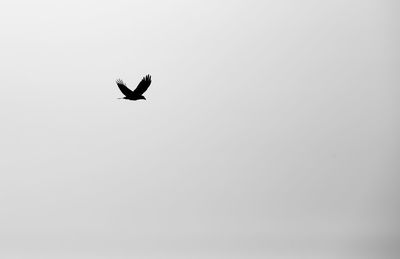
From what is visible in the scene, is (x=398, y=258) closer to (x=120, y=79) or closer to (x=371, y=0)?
(x=371, y=0)

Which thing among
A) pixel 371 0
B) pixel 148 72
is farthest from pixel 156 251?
pixel 371 0

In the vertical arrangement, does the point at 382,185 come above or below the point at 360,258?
above

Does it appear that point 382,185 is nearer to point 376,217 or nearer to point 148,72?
point 376,217

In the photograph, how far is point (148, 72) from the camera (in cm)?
530

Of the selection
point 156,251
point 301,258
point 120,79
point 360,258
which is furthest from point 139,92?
point 360,258

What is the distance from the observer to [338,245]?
5207 mm

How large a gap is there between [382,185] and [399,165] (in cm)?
25

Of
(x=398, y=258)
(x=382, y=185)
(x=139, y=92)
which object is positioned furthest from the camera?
(x=382, y=185)

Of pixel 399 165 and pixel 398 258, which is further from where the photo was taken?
pixel 399 165

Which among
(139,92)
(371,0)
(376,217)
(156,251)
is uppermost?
(371,0)

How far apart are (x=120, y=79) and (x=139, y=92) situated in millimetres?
688

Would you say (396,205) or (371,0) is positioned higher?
(371,0)

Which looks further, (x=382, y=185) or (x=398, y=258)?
(x=382, y=185)

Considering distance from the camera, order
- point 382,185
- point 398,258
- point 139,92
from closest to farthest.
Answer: point 139,92, point 398,258, point 382,185
